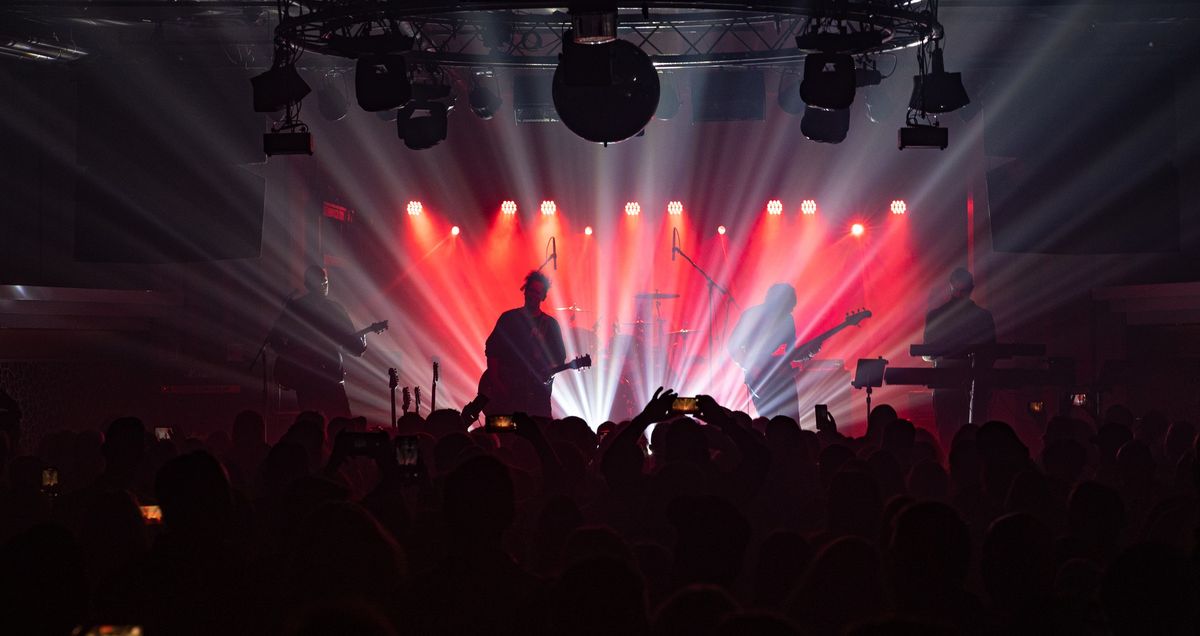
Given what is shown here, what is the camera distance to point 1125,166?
12914mm

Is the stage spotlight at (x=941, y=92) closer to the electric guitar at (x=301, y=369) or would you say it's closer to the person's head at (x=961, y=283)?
the person's head at (x=961, y=283)

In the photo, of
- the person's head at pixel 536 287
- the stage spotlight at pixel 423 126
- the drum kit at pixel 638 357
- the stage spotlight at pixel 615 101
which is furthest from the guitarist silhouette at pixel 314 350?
the drum kit at pixel 638 357

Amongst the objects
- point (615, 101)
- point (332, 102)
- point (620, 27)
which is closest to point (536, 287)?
point (615, 101)

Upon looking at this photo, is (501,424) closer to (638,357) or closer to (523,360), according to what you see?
(523,360)

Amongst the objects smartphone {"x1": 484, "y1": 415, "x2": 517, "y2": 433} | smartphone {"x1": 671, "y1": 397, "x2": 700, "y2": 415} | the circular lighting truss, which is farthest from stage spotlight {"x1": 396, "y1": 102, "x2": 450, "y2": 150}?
smartphone {"x1": 671, "y1": 397, "x2": 700, "y2": 415}

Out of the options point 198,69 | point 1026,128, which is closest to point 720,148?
point 1026,128

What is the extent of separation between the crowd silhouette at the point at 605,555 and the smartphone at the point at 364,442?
0.04ft

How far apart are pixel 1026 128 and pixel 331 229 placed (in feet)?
32.0

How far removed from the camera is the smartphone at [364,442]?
4090 millimetres

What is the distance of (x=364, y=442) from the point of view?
4195 millimetres

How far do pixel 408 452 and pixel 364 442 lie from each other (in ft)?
0.63

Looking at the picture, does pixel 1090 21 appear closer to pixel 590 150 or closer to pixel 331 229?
pixel 590 150

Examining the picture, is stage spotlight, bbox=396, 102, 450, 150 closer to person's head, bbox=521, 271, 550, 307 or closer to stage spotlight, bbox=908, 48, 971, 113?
person's head, bbox=521, 271, 550, 307

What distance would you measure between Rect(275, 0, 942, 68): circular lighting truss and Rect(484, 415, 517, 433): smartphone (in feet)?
12.7
